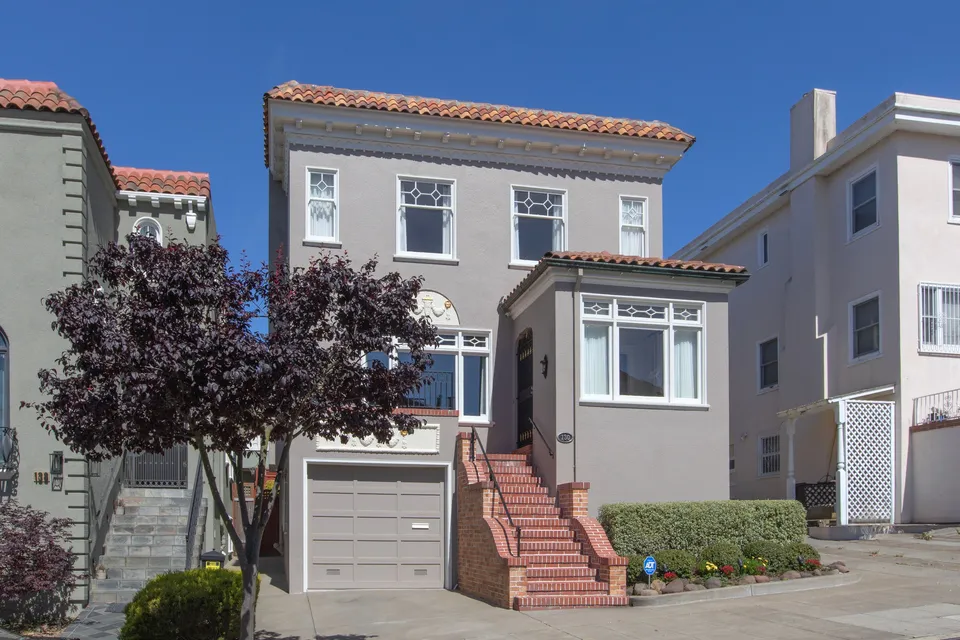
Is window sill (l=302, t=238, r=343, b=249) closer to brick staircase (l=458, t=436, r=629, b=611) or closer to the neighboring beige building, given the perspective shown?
brick staircase (l=458, t=436, r=629, b=611)

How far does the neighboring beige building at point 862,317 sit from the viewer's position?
19797 millimetres

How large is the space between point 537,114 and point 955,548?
1054 centimetres

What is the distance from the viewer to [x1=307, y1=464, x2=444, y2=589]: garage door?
16.8 metres

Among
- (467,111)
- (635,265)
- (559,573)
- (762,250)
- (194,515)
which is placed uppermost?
(467,111)

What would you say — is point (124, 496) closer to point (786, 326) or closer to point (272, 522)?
point (272, 522)

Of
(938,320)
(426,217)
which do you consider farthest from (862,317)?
(426,217)

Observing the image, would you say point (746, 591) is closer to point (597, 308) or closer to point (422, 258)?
point (597, 308)

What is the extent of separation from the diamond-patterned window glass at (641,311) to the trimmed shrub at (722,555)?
3992mm

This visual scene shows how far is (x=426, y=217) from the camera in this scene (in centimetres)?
1916

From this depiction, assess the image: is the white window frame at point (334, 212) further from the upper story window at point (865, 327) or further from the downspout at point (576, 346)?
the upper story window at point (865, 327)

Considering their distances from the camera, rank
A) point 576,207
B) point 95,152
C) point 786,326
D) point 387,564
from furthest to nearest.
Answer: point 786,326 < point 576,207 < point 387,564 < point 95,152

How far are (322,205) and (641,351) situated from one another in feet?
20.5

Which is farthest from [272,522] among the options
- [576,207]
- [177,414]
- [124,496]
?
[177,414]

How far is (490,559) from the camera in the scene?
1493 cm
